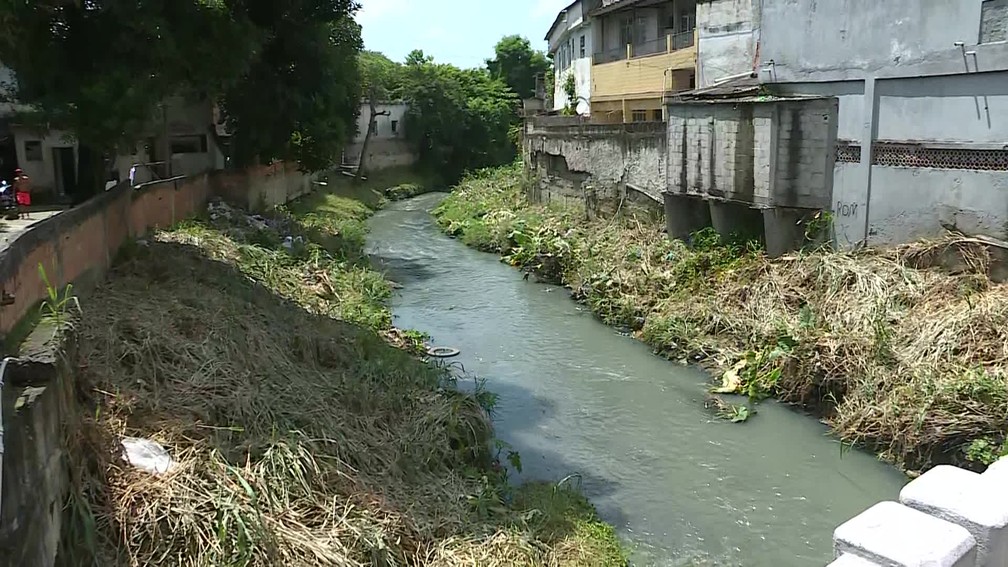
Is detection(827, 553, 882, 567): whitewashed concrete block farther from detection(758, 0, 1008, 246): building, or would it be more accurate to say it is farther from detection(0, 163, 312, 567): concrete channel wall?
detection(758, 0, 1008, 246): building

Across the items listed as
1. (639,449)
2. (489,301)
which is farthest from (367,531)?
(489,301)

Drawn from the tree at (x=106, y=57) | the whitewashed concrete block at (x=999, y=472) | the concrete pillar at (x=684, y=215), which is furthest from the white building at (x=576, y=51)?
the whitewashed concrete block at (x=999, y=472)

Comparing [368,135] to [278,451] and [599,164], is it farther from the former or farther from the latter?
[278,451]

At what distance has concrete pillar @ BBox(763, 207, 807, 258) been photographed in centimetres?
1309

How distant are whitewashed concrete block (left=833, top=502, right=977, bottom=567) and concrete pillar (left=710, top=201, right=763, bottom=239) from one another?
40.7 ft

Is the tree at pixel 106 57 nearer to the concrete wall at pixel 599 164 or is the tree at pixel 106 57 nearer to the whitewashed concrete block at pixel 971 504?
the concrete wall at pixel 599 164

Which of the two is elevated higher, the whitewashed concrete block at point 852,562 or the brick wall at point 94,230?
the brick wall at point 94,230

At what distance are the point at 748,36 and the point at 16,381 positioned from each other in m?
15.4

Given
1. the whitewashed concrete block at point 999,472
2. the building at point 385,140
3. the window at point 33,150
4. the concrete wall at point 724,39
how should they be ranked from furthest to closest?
the building at point 385,140, the window at point 33,150, the concrete wall at point 724,39, the whitewashed concrete block at point 999,472

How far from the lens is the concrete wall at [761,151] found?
12539mm

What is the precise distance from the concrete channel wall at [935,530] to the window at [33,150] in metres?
21.2

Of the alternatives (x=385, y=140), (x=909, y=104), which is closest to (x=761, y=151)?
(x=909, y=104)

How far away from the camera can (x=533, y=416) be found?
10523mm

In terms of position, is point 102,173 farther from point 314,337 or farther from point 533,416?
point 533,416
